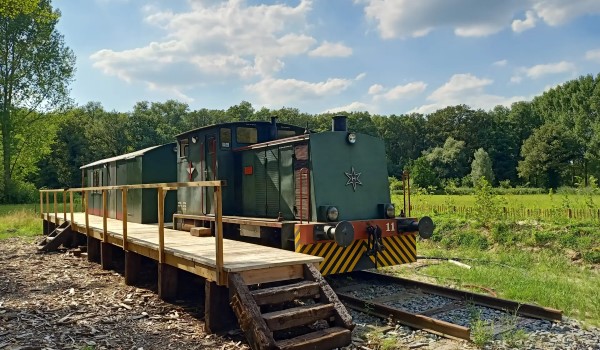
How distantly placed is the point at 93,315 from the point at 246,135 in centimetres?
471

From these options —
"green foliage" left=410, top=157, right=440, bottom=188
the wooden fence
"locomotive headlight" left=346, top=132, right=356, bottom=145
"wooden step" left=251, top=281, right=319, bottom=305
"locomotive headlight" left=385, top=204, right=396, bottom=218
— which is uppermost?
"locomotive headlight" left=346, top=132, right=356, bottom=145

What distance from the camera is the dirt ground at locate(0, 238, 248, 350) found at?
16.7 ft

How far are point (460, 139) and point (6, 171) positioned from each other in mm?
47439

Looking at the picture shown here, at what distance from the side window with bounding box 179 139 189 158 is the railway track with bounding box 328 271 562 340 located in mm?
4752

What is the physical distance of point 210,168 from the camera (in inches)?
371

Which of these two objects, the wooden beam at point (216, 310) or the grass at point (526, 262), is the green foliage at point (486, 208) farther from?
the wooden beam at point (216, 310)

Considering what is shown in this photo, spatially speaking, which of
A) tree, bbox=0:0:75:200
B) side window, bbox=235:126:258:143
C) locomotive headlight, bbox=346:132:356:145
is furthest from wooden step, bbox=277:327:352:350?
tree, bbox=0:0:75:200

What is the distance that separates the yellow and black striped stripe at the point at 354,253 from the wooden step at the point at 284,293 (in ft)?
5.06

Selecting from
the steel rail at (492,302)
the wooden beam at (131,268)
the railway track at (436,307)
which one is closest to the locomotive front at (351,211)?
the railway track at (436,307)

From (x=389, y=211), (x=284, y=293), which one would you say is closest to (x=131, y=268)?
(x=284, y=293)

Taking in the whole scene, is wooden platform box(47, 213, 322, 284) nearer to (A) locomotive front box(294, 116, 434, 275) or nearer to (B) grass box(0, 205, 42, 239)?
(A) locomotive front box(294, 116, 434, 275)

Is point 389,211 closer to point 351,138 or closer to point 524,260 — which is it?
point 351,138

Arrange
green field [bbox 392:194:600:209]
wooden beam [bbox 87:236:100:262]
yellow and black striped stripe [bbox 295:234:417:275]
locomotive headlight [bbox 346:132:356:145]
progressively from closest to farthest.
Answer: yellow and black striped stripe [bbox 295:234:417:275] < locomotive headlight [bbox 346:132:356:145] < wooden beam [bbox 87:236:100:262] < green field [bbox 392:194:600:209]

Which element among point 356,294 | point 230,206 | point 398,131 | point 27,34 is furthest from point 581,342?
point 398,131
